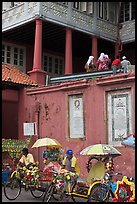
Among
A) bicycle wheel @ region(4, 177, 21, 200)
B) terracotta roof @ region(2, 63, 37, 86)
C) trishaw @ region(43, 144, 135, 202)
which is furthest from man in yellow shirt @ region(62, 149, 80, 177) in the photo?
terracotta roof @ region(2, 63, 37, 86)

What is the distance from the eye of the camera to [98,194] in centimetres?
934

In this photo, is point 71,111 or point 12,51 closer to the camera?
point 71,111

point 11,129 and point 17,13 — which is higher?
point 17,13

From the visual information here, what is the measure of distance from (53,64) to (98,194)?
1675cm

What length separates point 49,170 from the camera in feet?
35.6

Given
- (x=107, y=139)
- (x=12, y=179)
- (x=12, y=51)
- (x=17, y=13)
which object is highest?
(x=17, y=13)

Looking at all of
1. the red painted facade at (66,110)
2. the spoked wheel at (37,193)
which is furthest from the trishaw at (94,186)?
the red painted facade at (66,110)

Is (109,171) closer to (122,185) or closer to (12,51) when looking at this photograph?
(122,185)

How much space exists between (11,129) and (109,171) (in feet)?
Result: 32.8

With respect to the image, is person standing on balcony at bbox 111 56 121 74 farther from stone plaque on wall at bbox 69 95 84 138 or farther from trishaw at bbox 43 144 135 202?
trishaw at bbox 43 144 135 202

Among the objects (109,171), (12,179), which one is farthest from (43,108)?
(109,171)

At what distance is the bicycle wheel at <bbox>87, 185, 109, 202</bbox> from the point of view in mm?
9266

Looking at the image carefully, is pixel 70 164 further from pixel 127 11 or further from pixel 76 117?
pixel 127 11

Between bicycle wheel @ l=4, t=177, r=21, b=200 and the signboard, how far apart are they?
4.10m
